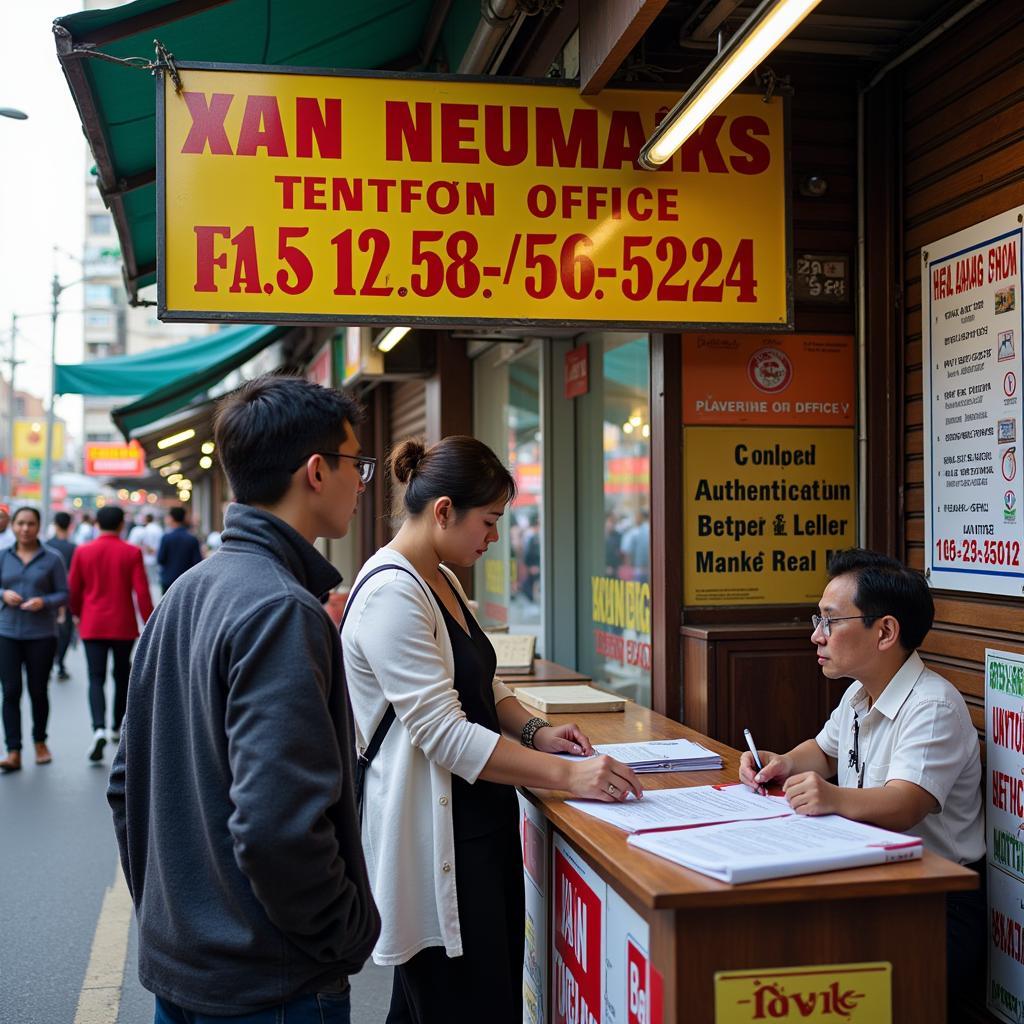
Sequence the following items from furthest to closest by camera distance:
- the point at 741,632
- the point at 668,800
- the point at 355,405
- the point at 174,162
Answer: the point at 741,632
the point at 174,162
the point at 668,800
the point at 355,405

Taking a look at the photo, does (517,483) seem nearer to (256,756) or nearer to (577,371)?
(577,371)

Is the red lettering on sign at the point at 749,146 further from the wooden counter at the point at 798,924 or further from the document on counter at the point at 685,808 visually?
the wooden counter at the point at 798,924

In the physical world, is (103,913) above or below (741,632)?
below

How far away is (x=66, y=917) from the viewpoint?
518cm

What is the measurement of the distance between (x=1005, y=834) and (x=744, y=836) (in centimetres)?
145

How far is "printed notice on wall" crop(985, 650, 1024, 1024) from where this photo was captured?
330cm

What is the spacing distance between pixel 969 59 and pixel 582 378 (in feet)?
10.7

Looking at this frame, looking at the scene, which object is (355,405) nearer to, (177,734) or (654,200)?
(177,734)

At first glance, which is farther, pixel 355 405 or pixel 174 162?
pixel 174 162

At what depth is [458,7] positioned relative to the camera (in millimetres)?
5320

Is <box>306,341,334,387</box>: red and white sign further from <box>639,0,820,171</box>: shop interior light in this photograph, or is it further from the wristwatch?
the wristwatch

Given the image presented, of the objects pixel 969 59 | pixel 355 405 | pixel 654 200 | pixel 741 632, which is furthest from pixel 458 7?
pixel 355 405

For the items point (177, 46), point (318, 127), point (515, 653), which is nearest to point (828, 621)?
point (318, 127)

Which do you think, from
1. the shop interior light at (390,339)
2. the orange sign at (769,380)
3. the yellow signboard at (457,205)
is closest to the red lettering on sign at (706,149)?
the yellow signboard at (457,205)
